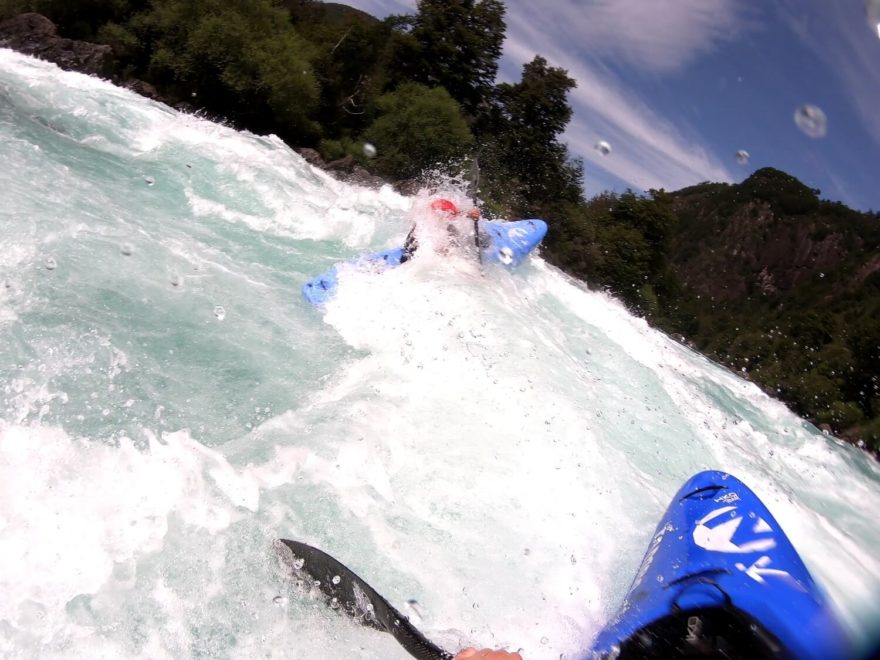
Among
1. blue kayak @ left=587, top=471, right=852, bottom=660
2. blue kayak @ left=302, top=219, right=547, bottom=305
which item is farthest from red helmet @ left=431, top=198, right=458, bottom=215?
blue kayak @ left=587, top=471, right=852, bottom=660

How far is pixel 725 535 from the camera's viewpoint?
121 inches

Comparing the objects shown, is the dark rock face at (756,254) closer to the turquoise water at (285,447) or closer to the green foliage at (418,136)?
the green foliage at (418,136)

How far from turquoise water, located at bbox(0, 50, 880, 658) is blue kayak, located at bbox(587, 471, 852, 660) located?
0.29 metres

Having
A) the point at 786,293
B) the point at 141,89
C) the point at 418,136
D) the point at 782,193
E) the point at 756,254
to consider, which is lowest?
the point at 141,89

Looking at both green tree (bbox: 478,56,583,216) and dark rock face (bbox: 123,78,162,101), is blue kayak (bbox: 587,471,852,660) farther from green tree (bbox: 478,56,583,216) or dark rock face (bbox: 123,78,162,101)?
green tree (bbox: 478,56,583,216)

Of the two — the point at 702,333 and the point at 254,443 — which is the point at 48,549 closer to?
A: the point at 254,443

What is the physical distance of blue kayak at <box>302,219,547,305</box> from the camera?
591 centimetres

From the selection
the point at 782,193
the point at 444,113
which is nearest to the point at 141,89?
the point at 444,113

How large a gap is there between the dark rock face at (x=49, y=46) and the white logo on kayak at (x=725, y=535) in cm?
1914

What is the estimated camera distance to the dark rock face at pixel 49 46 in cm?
1622

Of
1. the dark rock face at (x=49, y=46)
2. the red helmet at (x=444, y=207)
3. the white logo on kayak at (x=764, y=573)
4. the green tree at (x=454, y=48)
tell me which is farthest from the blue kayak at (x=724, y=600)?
the green tree at (x=454, y=48)

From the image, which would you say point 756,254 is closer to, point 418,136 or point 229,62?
point 418,136

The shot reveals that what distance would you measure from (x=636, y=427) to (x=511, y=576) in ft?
10.5

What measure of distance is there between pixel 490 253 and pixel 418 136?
14273 millimetres
